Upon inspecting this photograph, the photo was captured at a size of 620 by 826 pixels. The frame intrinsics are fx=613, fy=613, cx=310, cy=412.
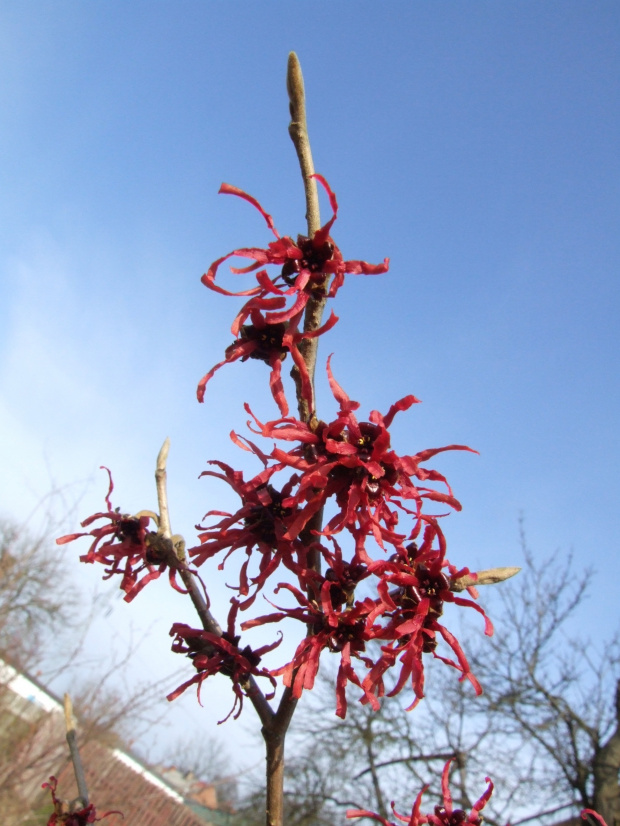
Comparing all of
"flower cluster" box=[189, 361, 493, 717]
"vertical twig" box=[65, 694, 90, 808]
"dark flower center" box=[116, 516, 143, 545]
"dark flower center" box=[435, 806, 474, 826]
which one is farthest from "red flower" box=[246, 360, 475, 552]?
"vertical twig" box=[65, 694, 90, 808]

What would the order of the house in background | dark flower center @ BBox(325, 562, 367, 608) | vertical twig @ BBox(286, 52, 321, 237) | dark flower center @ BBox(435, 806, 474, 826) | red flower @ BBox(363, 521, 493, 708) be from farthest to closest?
the house in background → dark flower center @ BBox(435, 806, 474, 826) → vertical twig @ BBox(286, 52, 321, 237) → dark flower center @ BBox(325, 562, 367, 608) → red flower @ BBox(363, 521, 493, 708)

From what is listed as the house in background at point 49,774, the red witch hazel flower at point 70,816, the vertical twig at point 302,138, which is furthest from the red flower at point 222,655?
the house in background at point 49,774

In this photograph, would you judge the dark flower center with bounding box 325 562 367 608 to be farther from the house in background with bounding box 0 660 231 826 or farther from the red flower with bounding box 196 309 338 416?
the house in background with bounding box 0 660 231 826

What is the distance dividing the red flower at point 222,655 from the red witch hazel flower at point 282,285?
0.54 m

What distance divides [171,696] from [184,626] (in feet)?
0.48

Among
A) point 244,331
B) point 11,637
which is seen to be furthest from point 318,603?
point 11,637

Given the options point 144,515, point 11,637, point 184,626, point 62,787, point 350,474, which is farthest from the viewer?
point 62,787

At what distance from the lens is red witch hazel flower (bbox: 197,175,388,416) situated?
1351mm

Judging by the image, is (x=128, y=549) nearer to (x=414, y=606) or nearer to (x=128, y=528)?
(x=128, y=528)

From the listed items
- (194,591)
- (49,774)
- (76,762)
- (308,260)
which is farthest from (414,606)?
(49,774)

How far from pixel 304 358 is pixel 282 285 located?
0.59 feet

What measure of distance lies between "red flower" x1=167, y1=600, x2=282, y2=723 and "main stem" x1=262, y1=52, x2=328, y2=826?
3.0 inches

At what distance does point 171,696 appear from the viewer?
1.35 m

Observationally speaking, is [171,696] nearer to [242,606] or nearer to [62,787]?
[242,606]
